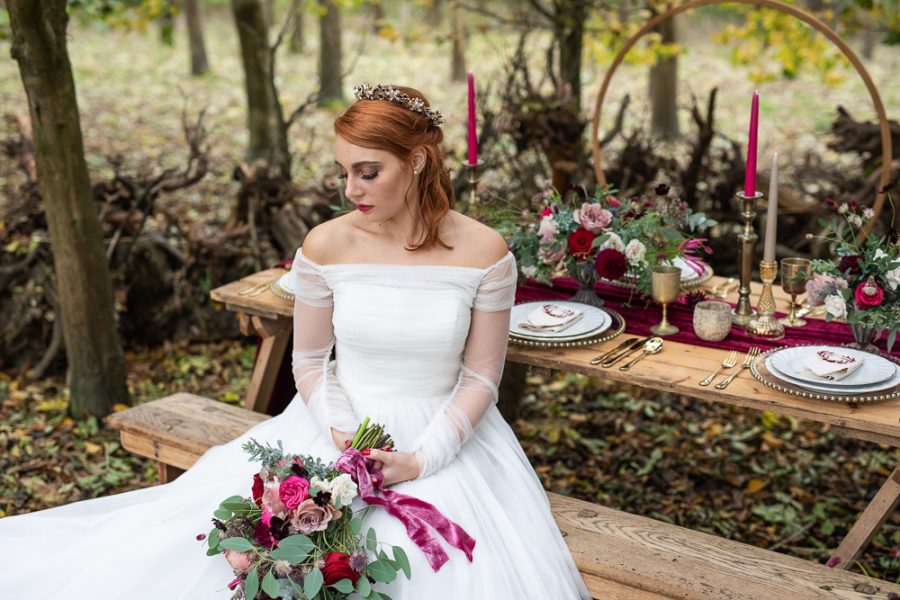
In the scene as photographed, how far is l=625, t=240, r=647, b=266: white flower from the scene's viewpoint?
3.25 m

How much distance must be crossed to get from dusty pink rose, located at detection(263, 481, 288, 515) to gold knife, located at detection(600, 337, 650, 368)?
1.18 meters

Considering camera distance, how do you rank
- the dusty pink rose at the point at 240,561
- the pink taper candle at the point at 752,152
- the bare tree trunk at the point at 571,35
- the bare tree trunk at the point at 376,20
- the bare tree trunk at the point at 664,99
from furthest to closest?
the bare tree trunk at the point at 664,99, the bare tree trunk at the point at 376,20, the bare tree trunk at the point at 571,35, the pink taper candle at the point at 752,152, the dusty pink rose at the point at 240,561

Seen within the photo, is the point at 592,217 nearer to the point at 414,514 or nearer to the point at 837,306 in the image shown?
the point at 837,306

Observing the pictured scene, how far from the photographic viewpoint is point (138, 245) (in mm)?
5715

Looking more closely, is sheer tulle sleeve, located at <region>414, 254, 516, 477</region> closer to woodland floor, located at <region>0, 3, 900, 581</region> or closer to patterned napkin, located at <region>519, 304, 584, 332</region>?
patterned napkin, located at <region>519, 304, 584, 332</region>

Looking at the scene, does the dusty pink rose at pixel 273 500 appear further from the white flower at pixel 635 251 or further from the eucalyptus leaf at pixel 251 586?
the white flower at pixel 635 251

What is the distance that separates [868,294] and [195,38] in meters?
13.0

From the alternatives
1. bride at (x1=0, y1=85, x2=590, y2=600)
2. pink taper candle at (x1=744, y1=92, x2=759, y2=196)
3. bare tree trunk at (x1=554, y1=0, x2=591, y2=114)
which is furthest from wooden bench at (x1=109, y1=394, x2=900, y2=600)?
bare tree trunk at (x1=554, y1=0, x2=591, y2=114)

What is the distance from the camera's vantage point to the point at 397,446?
113 inches

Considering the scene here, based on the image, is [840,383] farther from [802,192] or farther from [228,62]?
[228,62]

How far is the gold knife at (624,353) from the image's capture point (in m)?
3.04

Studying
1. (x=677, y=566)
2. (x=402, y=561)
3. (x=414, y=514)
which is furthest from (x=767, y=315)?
(x=402, y=561)

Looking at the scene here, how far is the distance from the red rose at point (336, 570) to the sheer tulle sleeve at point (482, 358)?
0.53 meters

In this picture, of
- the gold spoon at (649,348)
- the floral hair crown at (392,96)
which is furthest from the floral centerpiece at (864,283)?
the floral hair crown at (392,96)
